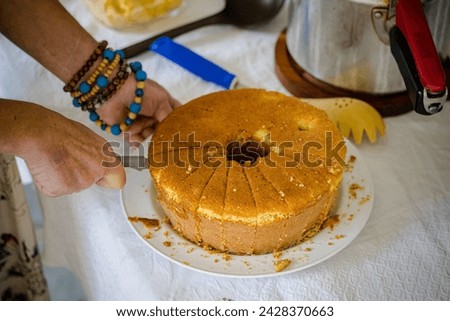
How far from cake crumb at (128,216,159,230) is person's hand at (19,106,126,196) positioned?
49 mm

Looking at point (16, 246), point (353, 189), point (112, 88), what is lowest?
point (16, 246)

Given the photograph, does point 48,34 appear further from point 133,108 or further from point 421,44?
point 421,44

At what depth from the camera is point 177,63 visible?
3.37 ft

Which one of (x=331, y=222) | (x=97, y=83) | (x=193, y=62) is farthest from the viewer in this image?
(x=193, y=62)

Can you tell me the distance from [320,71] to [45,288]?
1.88 ft

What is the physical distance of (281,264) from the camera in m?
0.68

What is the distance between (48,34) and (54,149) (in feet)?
0.79

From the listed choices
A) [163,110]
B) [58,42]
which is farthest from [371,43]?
[58,42]

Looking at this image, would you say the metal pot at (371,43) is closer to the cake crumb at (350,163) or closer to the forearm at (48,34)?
the cake crumb at (350,163)

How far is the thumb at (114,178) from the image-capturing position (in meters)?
0.70

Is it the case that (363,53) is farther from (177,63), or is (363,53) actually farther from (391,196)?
(177,63)

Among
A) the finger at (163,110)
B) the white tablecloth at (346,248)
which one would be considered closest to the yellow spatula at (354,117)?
the white tablecloth at (346,248)

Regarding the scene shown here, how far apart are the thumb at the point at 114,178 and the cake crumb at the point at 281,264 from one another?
217 mm
